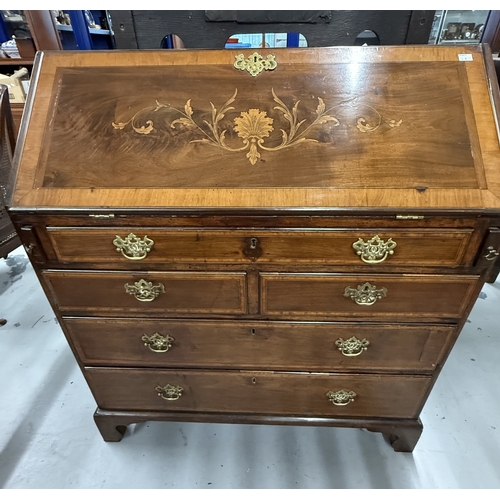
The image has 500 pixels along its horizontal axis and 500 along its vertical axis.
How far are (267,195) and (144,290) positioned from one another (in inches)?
18.8

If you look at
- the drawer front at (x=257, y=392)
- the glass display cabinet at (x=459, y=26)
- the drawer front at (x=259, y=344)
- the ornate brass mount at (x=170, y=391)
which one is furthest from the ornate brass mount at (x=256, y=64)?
the glass display cabinet at (x=459, y=26)

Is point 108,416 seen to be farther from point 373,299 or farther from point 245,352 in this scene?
point 373,299

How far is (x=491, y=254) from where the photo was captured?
92 cm

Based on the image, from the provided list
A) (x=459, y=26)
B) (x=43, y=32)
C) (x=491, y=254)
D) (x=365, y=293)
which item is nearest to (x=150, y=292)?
(x=365, y=293)

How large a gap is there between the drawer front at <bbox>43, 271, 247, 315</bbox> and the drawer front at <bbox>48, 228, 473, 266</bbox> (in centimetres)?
7

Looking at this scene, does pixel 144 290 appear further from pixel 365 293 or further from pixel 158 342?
pixel 365 293

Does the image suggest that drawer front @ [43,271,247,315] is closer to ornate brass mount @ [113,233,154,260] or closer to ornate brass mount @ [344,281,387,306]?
ornate brass mount @ [113,233,154,260]

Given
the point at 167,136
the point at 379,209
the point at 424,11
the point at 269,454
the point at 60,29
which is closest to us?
the point at 379,209

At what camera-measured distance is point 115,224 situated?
94cm

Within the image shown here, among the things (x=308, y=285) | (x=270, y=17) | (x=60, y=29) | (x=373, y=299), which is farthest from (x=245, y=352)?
(x=60, y=29)

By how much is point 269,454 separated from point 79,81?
1.57 m

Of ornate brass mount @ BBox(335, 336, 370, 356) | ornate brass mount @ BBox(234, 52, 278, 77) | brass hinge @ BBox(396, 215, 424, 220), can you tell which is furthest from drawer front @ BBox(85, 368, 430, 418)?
ornate brass mount @ BBox(234, 52, 278, 77)

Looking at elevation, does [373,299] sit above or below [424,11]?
below

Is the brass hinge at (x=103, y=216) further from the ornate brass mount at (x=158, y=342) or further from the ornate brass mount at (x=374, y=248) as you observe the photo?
the ornate brass mount at (x=374, y=248)
